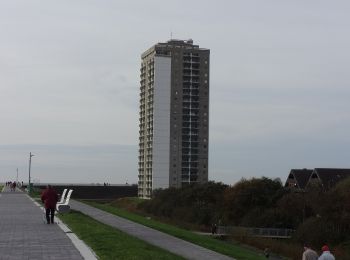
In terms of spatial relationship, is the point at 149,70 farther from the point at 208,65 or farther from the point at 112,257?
the point at 112,257

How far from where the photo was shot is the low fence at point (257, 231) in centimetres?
4666

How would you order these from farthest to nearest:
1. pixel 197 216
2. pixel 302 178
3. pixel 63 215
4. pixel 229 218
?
pixel 302 178, pixel 197 216, pixel 229 218, pixel 63 215

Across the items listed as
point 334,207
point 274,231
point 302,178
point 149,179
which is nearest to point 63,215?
point 334,207

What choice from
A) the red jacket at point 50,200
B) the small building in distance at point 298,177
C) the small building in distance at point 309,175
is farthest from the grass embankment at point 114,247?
the small building in distance at point 298,177

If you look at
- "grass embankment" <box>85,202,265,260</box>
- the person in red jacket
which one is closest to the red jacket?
the person in red jacket

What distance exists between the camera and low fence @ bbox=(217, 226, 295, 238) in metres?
46.7

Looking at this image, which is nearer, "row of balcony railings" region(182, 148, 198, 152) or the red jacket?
the red jacket

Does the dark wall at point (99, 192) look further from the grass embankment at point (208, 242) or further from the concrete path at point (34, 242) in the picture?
the concrete path at point (34, 242)

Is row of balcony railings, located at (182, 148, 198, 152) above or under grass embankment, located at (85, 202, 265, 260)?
above

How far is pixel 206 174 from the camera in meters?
123

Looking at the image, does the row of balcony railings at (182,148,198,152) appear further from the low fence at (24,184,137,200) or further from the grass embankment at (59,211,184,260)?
the grass embankment at (59,211,184,260)

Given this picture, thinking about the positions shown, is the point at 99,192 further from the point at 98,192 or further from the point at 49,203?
the point at 49,203

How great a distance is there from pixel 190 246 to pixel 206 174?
346 ft

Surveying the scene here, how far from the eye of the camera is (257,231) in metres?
49.0
